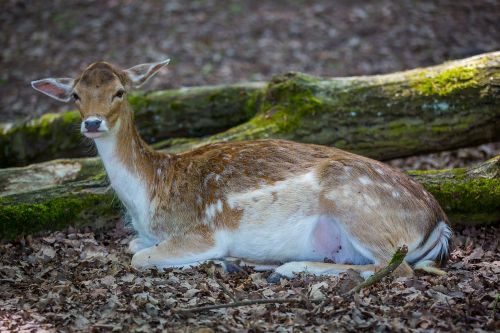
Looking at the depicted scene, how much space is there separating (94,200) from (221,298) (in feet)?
7.97

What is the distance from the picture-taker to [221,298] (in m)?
5.11

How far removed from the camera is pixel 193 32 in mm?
14039

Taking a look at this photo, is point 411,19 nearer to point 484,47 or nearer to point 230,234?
point 484,47

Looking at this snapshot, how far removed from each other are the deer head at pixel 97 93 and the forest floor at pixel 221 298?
1.21 m

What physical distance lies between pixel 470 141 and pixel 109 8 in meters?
Answer: 9.46

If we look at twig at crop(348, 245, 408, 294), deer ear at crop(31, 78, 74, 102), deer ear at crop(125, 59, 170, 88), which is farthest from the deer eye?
twig at crop(348, 245, 408, 294)

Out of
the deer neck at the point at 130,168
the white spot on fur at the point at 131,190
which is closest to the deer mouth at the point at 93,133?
the deer neck at the point at 130,168

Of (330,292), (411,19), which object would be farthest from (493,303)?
(411,19)

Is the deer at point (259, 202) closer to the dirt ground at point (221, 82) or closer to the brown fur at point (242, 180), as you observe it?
the brown fur at point (242, 180)

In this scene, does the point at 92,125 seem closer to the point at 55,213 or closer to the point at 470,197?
the point at 55,213

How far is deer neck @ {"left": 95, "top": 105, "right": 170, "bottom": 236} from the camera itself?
243 inches

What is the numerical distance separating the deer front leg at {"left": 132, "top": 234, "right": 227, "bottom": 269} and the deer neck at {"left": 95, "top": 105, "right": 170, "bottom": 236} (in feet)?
1.29

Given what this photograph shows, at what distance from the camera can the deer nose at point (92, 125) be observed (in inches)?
220

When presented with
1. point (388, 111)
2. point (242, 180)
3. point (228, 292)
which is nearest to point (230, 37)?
point (388, 111)
